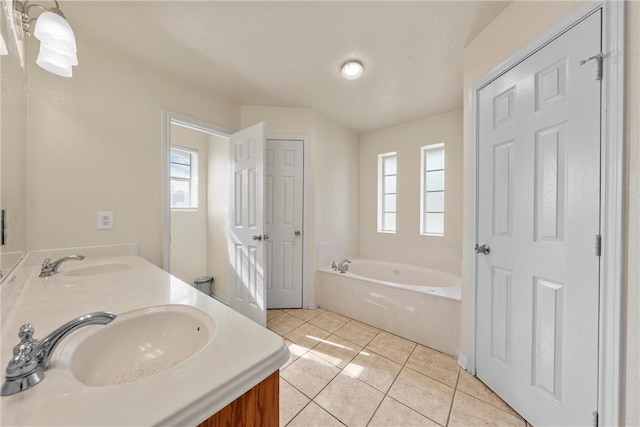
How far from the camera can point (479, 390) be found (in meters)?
1.44

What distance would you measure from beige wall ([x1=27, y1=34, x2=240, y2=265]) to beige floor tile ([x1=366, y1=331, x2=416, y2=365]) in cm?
201

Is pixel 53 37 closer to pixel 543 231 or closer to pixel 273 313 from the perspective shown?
pixel 543 231

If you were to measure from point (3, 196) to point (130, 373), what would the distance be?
0.83 metres

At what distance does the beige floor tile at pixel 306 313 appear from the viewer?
8.16ft

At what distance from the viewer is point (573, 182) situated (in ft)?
3.39

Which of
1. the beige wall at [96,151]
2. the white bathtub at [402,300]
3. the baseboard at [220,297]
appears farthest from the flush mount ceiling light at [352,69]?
the baseboard at [220,297]

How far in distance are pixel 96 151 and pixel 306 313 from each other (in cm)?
237

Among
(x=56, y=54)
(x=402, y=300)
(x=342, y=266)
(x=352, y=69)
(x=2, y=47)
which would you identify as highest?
(x=352, y=69)

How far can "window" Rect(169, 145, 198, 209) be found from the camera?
3146 mm

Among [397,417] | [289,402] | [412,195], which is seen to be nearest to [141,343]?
[289,402]

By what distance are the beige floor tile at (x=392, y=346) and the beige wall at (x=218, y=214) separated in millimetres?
1999

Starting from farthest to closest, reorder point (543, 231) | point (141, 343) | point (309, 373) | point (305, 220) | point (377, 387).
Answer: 1. point (305, 220)
2. point (309, 373)
3. point (377, 387)
4. point (543, 231)
5. point (141, 343)

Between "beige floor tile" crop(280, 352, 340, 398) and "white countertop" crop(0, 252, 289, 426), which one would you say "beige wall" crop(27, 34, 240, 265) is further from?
"beige floor tile" crop(280, 352, 340, 398)

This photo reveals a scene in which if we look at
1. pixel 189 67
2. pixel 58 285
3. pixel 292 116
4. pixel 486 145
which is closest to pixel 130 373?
pixel 58 285
